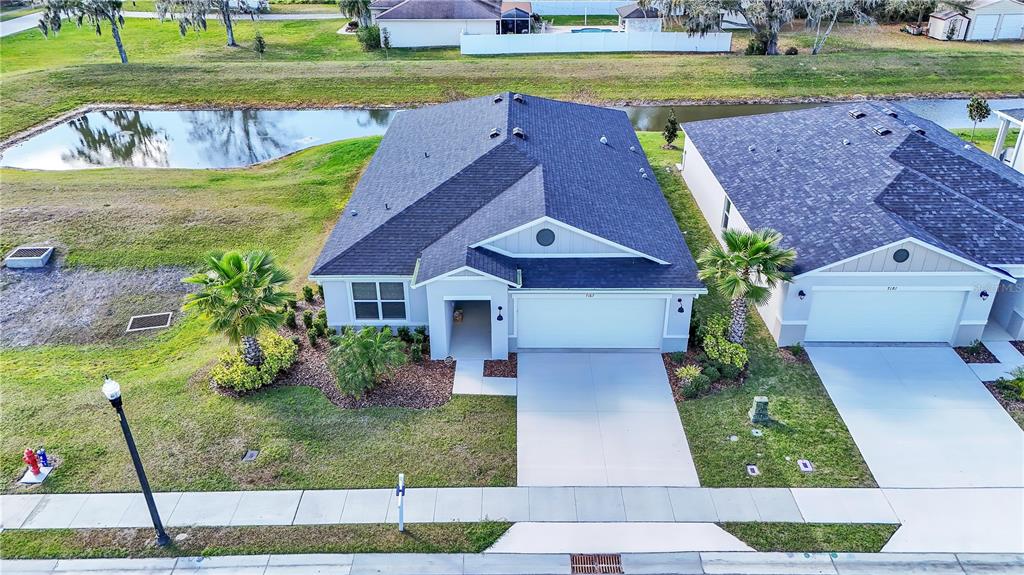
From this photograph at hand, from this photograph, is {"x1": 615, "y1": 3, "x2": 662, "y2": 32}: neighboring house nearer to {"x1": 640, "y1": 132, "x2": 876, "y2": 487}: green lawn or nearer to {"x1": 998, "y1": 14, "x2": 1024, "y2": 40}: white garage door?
{"x1": 998, "y1": 14, "x2": 1024, "y2": 40}: white garage door

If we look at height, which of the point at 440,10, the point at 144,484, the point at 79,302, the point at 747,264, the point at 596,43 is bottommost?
the point at 79,302

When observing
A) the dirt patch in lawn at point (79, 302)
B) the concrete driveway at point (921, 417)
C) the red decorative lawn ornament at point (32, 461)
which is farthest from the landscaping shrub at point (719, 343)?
the red decorative lawn ornament at point (32, 461)

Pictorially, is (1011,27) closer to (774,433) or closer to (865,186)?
(865,186)

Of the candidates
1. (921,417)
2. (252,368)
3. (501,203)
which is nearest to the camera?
(921,417)

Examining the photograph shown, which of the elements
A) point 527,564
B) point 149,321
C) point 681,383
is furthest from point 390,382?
point 149,321

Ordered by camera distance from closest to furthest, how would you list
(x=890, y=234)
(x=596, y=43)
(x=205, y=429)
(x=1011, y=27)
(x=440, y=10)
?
(x=205, y=429)
(x=890, y=234)
(x=596, y=43)
(x=1011, y=27)
(x=440, y=10)

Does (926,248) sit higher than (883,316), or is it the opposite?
(926,248)
